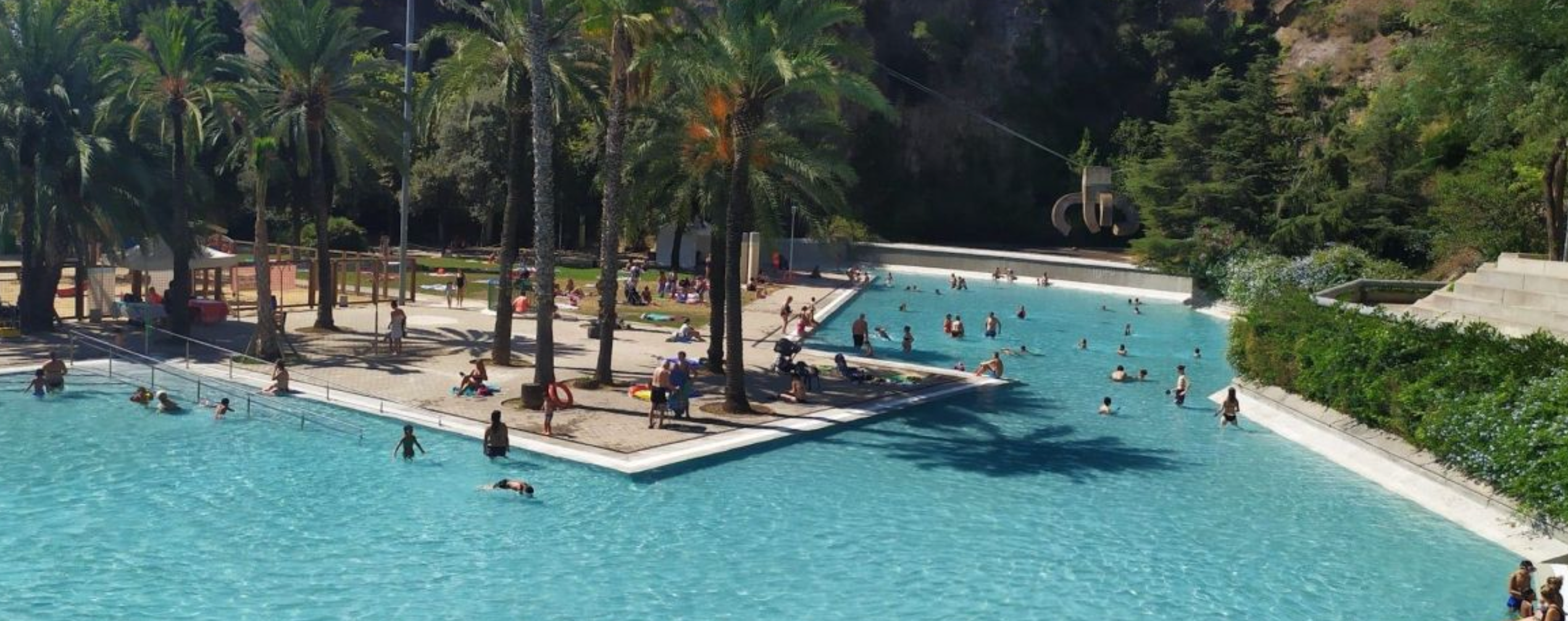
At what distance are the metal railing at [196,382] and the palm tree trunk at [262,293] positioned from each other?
191cm

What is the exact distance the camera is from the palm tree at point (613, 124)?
2542 centimetres

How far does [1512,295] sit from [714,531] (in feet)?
66.5

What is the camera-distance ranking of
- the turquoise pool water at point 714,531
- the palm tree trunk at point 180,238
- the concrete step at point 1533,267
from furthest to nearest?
the palm tree trunk at point 180,238, the concrete step at point 1533,267, the turquoise pool water at point 714,531

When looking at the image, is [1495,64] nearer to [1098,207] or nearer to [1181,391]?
[1181,391]

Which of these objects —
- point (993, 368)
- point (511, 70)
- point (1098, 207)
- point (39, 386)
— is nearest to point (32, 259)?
point (39, 386)

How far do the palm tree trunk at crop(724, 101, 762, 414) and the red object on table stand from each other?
18.3 metres

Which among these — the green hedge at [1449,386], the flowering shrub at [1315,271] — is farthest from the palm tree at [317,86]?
the flowering shrub at [1315,271]

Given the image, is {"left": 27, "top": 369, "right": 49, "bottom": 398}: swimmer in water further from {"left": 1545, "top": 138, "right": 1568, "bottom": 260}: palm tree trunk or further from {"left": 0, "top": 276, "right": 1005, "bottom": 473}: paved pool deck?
{"left": 1545, "top": 138, "right": 1568, "bottom": 260}: palm tree trunk

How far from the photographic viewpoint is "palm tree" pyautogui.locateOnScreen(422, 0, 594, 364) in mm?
27578

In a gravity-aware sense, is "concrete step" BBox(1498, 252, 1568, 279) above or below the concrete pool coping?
above

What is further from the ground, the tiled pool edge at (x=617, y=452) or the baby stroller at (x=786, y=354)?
the baby stroller at (x=786, y=354)

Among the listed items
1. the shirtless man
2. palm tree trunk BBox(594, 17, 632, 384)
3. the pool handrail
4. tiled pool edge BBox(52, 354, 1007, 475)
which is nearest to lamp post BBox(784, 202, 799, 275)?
the shirtless man

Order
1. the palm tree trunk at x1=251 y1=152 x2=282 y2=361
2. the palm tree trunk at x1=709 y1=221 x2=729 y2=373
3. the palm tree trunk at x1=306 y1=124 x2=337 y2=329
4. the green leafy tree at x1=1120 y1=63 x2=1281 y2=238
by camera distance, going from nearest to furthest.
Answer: the palm tree trunk at x1=709 y1=221 x2=729 y2=373, the palm tree trunk at x1=251 y1=152 x2=282 y2=361, the palm tree trunk at x1=306 y1=124 x2=337 y2=329, the green leafy tree at x1=1120 y1=63 x2=1281 y2=238

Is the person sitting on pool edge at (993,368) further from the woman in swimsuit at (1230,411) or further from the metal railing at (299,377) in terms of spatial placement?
the metal railing at (299,377)
